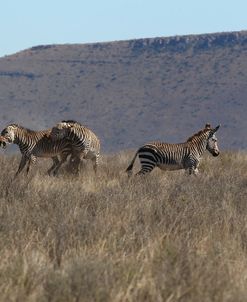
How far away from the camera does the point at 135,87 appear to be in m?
108

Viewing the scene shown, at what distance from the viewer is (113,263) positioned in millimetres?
7508

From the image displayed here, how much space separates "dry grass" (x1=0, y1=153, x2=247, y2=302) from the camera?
22.2 feet

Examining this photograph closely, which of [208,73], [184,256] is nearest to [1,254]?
[184,256]

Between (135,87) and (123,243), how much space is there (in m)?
99.5

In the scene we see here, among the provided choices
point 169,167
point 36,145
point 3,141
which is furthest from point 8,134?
point 169,167

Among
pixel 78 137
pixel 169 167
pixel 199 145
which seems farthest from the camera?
pixel 199 145

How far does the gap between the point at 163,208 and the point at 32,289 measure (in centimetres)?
439

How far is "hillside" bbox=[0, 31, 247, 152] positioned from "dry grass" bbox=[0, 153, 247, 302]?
245 ft

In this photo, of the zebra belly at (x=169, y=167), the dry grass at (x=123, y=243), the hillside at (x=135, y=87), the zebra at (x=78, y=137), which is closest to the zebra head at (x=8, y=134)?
the zebra at (x=78, y=137)

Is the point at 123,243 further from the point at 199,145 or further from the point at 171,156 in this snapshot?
the point at 199,145

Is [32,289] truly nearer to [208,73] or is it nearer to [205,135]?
[205,135]

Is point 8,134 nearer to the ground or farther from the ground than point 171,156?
nearer to the ground

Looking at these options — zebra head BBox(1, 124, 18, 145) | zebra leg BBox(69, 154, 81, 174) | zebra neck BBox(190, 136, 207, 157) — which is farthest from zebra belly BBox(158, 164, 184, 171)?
zebra head BBox(1, 124, 18, 145)

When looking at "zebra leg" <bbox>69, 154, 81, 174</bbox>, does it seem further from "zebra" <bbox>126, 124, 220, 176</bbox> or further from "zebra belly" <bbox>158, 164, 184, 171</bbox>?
"zebra belly" <bbox>158, 164, 184, 171</bbox>
